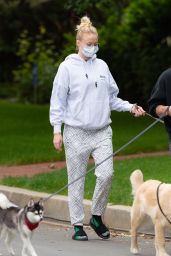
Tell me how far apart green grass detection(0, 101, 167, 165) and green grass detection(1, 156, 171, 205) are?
1797 millimetres

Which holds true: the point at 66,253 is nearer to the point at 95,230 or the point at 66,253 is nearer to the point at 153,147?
the point at 95,230

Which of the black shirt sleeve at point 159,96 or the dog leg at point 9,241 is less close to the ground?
the black shirt sleeve at point 159,96

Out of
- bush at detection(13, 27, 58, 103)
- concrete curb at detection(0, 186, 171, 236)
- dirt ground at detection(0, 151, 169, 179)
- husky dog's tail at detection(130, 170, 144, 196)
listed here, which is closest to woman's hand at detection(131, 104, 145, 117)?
husky dog's tail at detection(130, 170, 144, 196)

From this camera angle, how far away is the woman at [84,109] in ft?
26.8

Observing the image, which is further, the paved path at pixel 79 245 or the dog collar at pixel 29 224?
the paved path at pixel 79 245

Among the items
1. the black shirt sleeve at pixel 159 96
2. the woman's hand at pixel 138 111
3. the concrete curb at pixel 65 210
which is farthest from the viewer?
the concrete curb at pixel 65 210

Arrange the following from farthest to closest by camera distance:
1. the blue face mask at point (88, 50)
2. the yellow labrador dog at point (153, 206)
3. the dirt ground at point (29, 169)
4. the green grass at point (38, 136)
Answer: the green grass at point (38, 136) < the dirt ground at point (29, 169) < the blue face mask at point (88, 50) < the yellow labrador dog at point (153, 206)

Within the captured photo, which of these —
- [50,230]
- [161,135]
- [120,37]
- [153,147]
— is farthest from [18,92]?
[50,230]

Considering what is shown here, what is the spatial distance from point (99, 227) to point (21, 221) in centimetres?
144

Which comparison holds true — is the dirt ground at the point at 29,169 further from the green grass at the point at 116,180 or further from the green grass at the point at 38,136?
the green grass at the point at 116,180

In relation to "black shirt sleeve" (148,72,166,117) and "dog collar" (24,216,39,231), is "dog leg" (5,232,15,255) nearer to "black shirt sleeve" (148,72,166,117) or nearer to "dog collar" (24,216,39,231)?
"dog collar" (24,216,39,231)

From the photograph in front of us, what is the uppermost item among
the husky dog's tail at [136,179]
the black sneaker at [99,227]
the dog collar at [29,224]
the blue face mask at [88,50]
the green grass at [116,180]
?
the blue face mask at [88,50]

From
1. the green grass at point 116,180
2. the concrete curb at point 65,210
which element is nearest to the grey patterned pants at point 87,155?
the concrete curb at point 65,210

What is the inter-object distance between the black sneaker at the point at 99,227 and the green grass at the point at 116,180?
999mm
